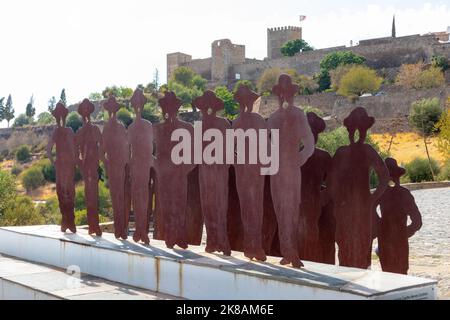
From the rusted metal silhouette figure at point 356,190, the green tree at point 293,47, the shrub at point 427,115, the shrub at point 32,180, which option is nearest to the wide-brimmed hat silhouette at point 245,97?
the rusted metal silhouette figure at point 356,190

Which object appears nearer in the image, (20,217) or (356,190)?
(356,190)

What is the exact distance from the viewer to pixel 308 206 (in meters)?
5.50

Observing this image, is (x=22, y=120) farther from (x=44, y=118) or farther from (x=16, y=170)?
(x=16, y=170)

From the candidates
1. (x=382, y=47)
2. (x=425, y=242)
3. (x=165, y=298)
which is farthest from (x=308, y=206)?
(x=382, y=47)

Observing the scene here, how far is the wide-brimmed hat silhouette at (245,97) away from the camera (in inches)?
207

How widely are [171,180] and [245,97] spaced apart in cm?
119

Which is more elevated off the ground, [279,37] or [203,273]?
[279,37]

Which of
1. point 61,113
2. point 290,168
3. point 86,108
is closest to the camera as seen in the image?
point 290,168

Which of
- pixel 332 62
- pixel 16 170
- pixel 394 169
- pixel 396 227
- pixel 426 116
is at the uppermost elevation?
pixel 332 62

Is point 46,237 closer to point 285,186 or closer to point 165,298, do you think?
point 165,298

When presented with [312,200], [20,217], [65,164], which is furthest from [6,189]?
[312,200]

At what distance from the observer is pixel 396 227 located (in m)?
5.43

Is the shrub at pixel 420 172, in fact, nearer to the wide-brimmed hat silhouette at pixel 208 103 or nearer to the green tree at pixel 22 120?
the wide-brimmed hat silhouette at pixel 208 103

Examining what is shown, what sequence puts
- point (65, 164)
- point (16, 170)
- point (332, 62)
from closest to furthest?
point (65, 164) < point (16, 170) < point (332, 62)
